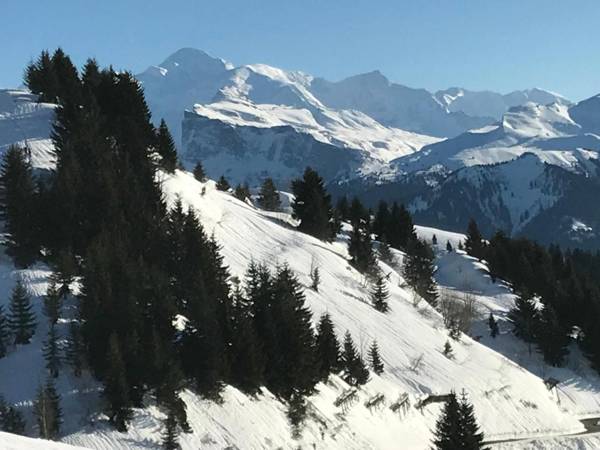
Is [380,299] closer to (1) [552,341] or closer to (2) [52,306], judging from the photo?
(1) [552,341]

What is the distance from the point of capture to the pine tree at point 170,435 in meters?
36.9

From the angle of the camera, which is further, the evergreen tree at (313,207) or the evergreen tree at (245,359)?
the evergreen tree at (313,207)

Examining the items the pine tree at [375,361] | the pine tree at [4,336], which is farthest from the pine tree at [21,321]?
the pine tree at [375,361]

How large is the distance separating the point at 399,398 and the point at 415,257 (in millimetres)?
38514

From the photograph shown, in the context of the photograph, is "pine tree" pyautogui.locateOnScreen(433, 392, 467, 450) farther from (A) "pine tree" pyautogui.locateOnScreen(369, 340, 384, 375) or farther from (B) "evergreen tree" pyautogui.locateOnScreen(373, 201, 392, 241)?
(B) "evergreen tree" pyautogui.locateOnScreen(373, 201, 392, 241)

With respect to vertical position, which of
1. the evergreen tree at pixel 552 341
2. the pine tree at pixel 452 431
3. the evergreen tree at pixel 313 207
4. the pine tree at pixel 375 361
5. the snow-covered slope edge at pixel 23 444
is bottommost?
the evergreen tree at pixel 552 341

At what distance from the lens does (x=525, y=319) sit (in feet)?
275

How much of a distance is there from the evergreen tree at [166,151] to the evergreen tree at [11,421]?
141 feet

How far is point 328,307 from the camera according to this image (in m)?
63.4

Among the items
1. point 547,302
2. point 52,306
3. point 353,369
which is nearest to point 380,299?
point 353,369

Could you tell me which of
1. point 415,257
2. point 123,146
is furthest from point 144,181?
point 415,257

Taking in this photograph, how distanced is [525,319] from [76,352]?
61.9 metres

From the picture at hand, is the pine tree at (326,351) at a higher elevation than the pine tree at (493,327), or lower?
higher

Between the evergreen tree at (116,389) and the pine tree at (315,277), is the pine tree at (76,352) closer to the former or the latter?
the evergreen tree at (116,389)
